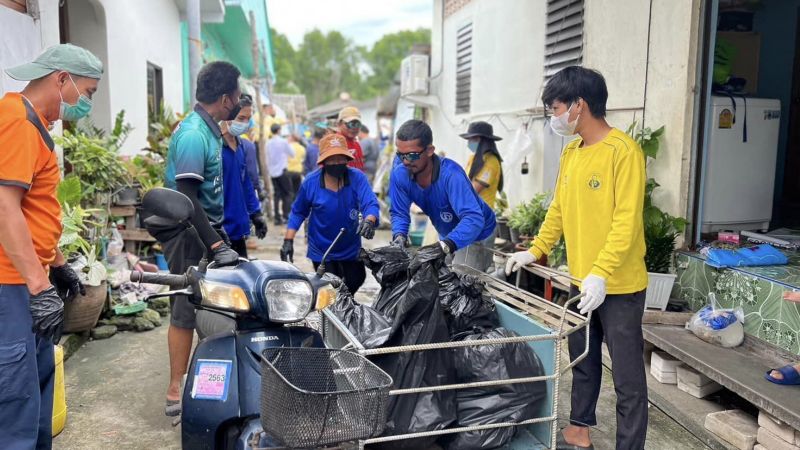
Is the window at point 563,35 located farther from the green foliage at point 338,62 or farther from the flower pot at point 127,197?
the green foliage at point 338,62

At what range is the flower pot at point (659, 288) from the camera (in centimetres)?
470

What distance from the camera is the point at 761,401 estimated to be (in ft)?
11.0

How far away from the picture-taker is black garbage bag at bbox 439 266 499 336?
11.1 ft

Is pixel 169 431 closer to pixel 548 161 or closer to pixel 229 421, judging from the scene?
pixel 229 421

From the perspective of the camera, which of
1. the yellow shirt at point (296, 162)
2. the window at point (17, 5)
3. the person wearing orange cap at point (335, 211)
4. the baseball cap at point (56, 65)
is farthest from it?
the yellow shirt at point (296, 162)

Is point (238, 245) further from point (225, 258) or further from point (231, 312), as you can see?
point (231, 312)

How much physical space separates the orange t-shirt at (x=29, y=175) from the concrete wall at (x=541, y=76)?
4314mm

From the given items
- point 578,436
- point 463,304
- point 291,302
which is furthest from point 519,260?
point 291,302

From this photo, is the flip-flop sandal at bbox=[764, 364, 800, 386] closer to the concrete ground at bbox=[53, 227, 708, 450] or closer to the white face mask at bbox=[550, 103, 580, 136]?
the concrete ground at bbox=[53, 227, 708, 450]

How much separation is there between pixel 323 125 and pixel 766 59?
20.2ft

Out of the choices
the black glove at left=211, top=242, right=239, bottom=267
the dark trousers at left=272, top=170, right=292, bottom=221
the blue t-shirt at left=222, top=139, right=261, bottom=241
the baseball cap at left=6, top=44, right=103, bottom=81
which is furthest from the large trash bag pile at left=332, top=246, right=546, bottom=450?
the dark trousers at left=272, top=170, right=292, bottom=221

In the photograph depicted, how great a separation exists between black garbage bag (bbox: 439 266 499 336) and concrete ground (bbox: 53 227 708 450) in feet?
3.01

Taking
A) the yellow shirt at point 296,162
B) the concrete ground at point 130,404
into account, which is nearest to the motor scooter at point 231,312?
the concrete ground at point 130,404

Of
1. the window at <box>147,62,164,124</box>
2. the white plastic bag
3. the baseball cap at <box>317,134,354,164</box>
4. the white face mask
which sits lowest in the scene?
the white plastic bag
